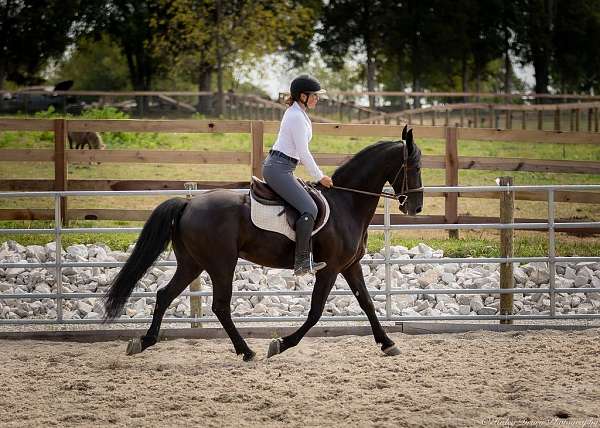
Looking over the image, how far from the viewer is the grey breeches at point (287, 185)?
7375 millimetres

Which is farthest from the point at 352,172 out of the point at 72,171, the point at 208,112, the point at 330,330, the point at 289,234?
the point at 208,112

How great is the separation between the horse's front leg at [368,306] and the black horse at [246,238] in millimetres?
11

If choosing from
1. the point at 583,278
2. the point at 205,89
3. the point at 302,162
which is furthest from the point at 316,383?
the point at 205,89

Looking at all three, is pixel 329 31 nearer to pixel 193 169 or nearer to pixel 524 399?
pixel 193 169

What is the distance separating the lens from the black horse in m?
7.49

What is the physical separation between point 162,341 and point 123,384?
1640 mm

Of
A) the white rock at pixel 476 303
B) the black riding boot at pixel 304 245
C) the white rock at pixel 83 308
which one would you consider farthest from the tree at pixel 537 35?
the black riding boot at pixel 304 245

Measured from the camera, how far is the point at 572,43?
4238 cm

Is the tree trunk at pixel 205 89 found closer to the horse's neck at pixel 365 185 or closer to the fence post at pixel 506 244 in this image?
the fence post at pixel 506 244

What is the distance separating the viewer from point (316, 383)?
22.1 ft

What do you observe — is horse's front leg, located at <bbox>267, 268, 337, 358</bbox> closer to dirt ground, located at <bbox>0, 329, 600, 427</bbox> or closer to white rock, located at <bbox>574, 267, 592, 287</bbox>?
dirt ground, located at <bbox>0, 329, 600, 427</bbox>

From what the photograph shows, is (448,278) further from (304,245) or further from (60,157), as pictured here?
(60,157)

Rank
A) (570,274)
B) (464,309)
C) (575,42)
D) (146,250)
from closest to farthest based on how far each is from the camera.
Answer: (146,250) → (464,309) → (570,274) → (575,42)

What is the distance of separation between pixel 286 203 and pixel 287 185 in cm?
18
